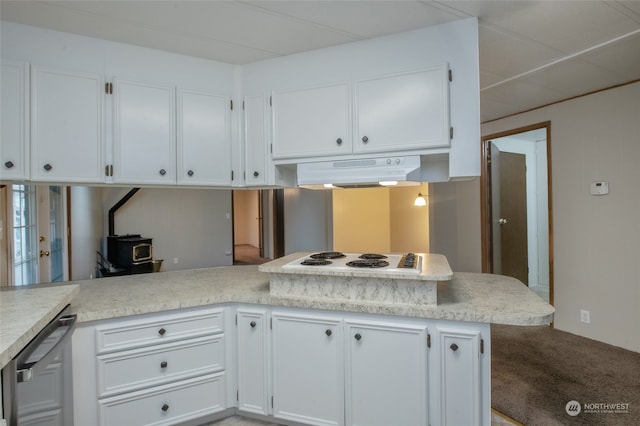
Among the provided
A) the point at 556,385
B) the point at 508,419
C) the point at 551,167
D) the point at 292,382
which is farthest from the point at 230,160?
the point at 551,167

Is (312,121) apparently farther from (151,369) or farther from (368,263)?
(151,369)

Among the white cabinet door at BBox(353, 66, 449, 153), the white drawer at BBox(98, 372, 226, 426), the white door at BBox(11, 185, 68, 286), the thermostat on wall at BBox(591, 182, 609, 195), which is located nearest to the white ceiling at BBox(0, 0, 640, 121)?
the white cabinet door at BBox(353, 66, 449, 153)

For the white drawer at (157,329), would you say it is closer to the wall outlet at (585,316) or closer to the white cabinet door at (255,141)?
the white cabinet door at (255,141)

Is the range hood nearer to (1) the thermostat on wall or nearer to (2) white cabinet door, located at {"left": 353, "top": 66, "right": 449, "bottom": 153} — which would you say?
(2) white cabinet door, located at {"left": 353, "top": 66, "right": 449, "bottom": 153}

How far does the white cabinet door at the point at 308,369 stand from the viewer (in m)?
1.87

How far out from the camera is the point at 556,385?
94.9 inches

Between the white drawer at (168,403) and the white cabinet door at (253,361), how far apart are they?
0.43 feet

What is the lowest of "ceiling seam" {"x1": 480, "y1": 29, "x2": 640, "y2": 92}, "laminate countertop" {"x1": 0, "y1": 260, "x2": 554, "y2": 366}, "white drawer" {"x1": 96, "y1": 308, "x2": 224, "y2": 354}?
"white drawer" {"x1": 96, "y1": 308, "x2": 224, "y2": 354}

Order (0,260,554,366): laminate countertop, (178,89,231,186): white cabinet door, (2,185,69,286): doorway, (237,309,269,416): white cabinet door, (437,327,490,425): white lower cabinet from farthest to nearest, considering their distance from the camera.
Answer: (2,185,69,286): doorway, (178,89,231,186): white cabinet door, (237,309,269,416): white cabinet door, (437,327,490,425): white lower cabinet, (0,260,554,366): laminate countertop

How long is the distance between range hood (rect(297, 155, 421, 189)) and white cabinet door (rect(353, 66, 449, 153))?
0.26ft

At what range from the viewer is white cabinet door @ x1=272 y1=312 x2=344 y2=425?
1.87 metres

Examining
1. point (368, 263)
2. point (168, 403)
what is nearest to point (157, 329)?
point (168, 403)

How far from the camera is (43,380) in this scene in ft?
4.53

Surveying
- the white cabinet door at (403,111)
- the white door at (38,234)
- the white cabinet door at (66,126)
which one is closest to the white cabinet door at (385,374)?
the white cabinet door at (403,111)
